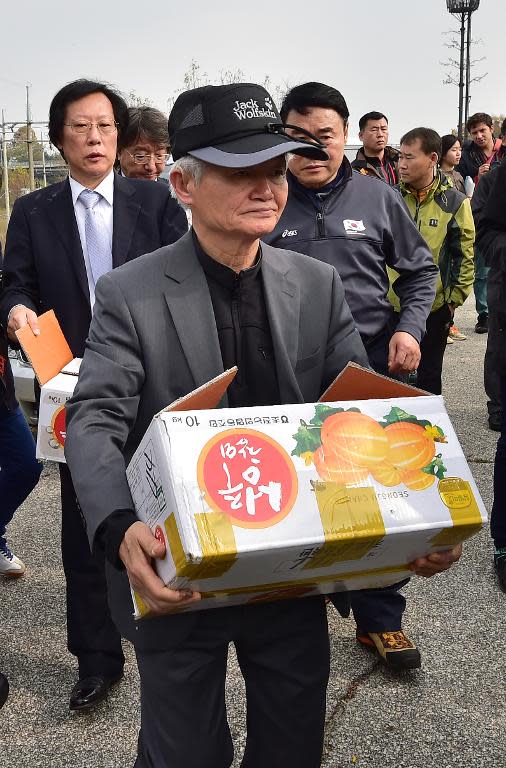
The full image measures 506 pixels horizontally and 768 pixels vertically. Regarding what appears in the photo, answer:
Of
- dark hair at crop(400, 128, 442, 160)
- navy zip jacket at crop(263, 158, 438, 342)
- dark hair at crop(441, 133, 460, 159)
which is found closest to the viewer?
navy zip jacket at crop(263, 158, 438, 342)

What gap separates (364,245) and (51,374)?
57.3 inches

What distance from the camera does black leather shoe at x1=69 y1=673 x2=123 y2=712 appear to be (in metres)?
3.40

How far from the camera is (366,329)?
3.87m

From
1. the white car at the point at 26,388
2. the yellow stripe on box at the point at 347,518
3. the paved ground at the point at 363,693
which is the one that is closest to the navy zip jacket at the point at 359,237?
the paved ground at the point at 363,693

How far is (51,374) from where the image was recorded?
3.04 m

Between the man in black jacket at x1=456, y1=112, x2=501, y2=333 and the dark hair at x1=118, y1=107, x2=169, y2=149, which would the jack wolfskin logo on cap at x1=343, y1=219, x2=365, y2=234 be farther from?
the man in black jacket at x1=456, y1=112, x2=501, y2=333

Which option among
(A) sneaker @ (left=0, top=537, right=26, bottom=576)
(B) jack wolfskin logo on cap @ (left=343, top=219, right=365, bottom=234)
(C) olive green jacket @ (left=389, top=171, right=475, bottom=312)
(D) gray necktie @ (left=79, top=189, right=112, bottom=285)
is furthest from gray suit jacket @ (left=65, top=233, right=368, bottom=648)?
(C) olive green jacket @ (left=389, top=171, right=475, bottom=312)

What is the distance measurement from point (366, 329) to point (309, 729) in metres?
2.05

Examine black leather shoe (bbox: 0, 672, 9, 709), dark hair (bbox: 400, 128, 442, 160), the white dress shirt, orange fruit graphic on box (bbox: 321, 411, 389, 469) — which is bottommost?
black leather shoe (bbox: 0, 672, 9, 709)

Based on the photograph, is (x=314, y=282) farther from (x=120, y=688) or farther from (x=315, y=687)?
(x=120, y=688)

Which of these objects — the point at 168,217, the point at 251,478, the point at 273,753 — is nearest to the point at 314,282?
the point at 251,478

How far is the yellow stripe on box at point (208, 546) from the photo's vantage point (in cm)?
157

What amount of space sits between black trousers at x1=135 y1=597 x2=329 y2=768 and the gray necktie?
1.71 meters

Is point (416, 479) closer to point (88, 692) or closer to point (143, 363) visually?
point (143, 363)
